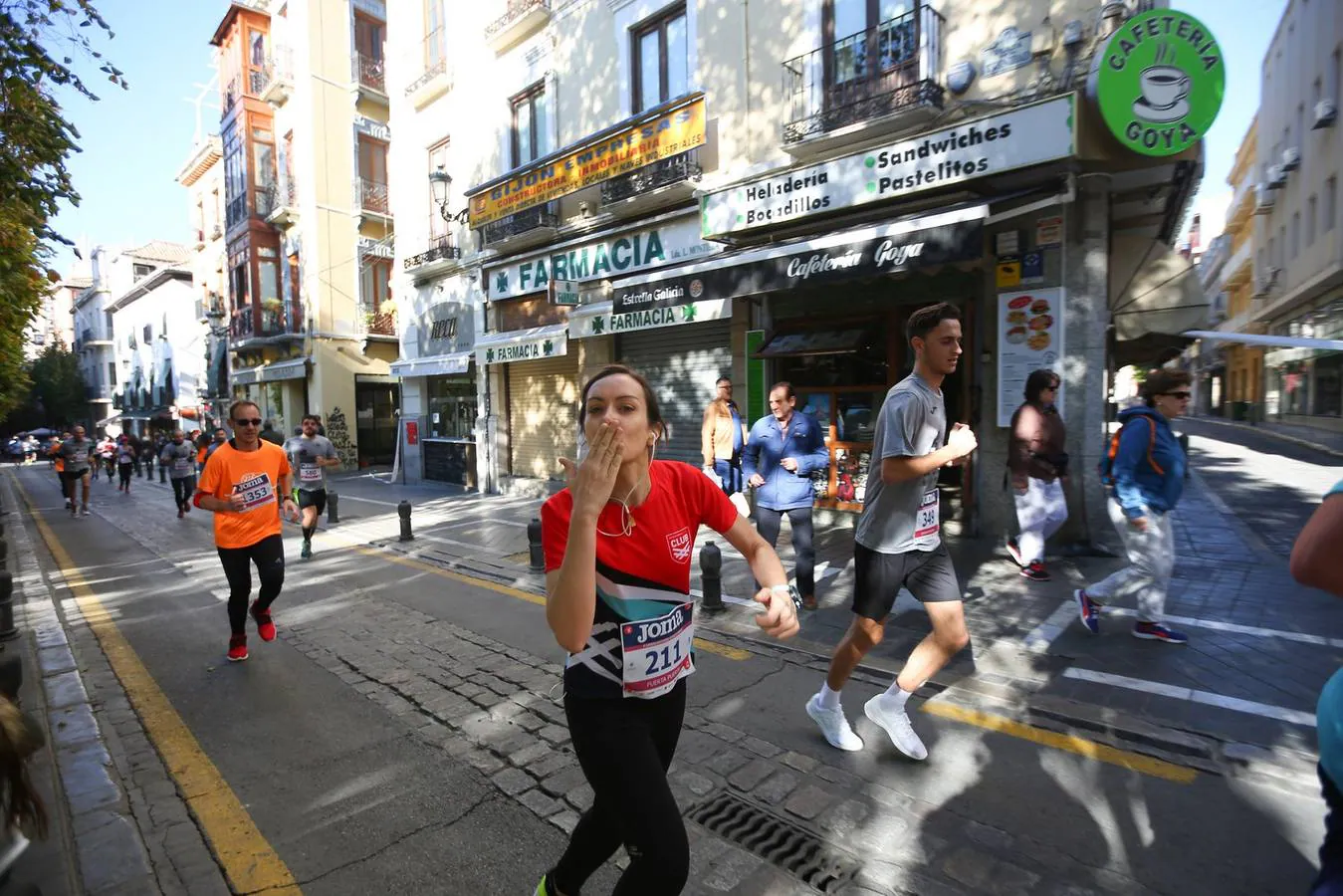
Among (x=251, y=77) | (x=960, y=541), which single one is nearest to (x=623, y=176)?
(x=960, y=541)

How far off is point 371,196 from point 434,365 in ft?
31.4

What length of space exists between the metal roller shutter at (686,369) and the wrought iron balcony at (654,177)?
2.25 m

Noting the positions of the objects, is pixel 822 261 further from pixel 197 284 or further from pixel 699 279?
pixel 197 284

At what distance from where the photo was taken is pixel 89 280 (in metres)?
61.3

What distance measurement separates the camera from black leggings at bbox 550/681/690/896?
181 cm

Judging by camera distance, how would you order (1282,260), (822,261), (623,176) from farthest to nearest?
(1282,260), (623,176), (822,261)

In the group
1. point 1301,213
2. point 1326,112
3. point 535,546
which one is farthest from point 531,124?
point 1301,213

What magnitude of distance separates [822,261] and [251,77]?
25.1 m

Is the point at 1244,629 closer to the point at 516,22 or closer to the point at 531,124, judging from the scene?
the point at 531,124

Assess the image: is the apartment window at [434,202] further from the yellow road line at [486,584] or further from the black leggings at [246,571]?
the black leggings at [246,571]

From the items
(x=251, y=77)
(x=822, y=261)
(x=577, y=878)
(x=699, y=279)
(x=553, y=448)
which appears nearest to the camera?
(x=577, y=878)

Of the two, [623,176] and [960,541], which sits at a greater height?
[623,176]

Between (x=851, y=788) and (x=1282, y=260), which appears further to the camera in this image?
(x=1282, y=260)

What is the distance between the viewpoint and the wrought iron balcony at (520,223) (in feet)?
44.2
